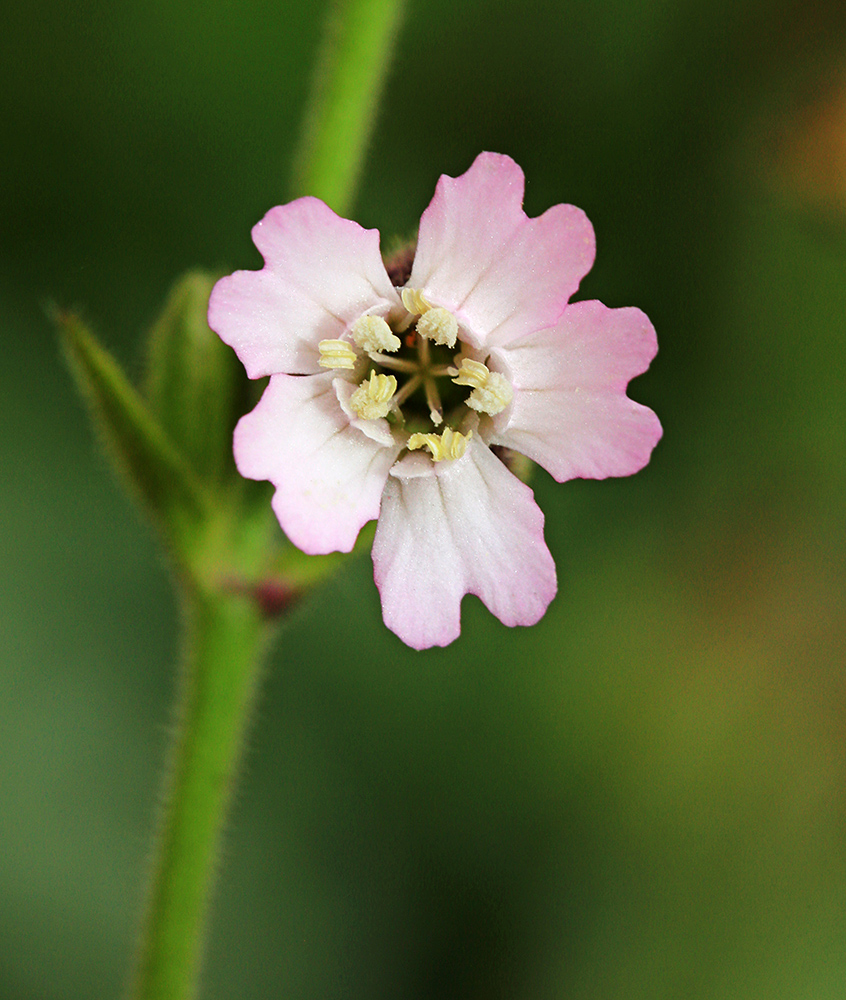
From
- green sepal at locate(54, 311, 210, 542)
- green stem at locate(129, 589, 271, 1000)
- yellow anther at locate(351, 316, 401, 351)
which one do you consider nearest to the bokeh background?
green stem at locate(129, 589, 271, 1000)

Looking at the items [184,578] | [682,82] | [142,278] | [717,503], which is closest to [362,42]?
[184,578]

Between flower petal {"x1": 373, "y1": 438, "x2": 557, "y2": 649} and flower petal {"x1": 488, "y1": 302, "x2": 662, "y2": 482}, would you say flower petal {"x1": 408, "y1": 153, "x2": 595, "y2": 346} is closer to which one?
flower petal {"x1": 488, "y1": 302, "x2": 662, "y2": 482}

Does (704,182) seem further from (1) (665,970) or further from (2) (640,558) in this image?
(1) (665,970)

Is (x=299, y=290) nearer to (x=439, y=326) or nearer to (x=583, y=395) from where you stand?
(x=439, y=326)

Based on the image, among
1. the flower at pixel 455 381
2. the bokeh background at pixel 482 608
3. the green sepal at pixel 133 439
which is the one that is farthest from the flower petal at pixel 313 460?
the bokeh background at pixel 482 608

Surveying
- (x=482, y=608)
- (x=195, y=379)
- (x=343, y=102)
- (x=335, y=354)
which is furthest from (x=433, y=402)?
(x=482, y=608)
